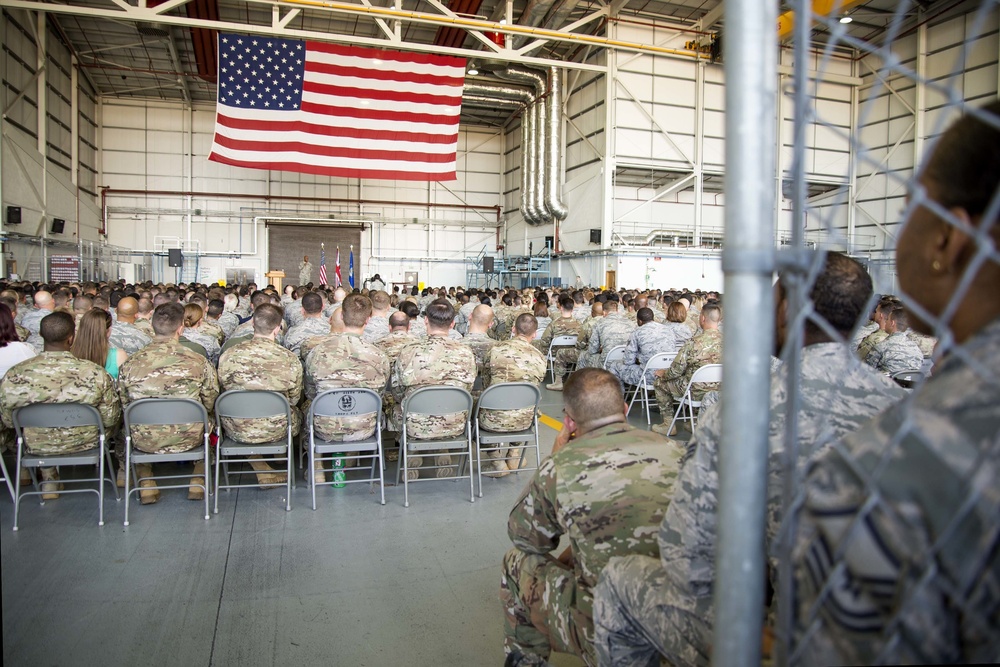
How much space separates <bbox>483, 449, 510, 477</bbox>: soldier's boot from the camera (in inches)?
177

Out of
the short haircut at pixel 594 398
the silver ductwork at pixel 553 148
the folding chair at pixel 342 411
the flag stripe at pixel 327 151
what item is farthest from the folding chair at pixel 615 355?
the silver ductwork at pixel 553 148

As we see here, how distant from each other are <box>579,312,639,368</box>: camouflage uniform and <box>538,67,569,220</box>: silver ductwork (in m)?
15.6

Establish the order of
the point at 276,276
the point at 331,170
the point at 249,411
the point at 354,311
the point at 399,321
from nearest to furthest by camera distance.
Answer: the point at 249,411, the point at 354,311, the point at 399,321, the point at 331,170, the point at 276,276

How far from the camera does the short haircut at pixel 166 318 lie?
13.2 feet

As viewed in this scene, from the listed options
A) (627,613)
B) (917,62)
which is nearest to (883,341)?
(627,613)

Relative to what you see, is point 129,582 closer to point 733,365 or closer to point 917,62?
point 733,365

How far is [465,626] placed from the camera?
2.68 metres

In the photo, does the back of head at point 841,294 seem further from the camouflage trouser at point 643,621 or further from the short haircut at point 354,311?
the short haircut at point 354,311

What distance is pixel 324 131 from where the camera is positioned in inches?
573

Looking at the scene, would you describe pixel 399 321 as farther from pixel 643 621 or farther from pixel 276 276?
pixel 276 276

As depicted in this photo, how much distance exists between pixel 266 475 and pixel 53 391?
4.55 ft

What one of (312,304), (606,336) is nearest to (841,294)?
(606,336)

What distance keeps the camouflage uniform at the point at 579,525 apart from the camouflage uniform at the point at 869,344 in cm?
445

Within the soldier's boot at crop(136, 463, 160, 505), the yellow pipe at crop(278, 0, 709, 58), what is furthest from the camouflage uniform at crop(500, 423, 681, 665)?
the yellow pipe at crop(278, 0, 709, 58)
